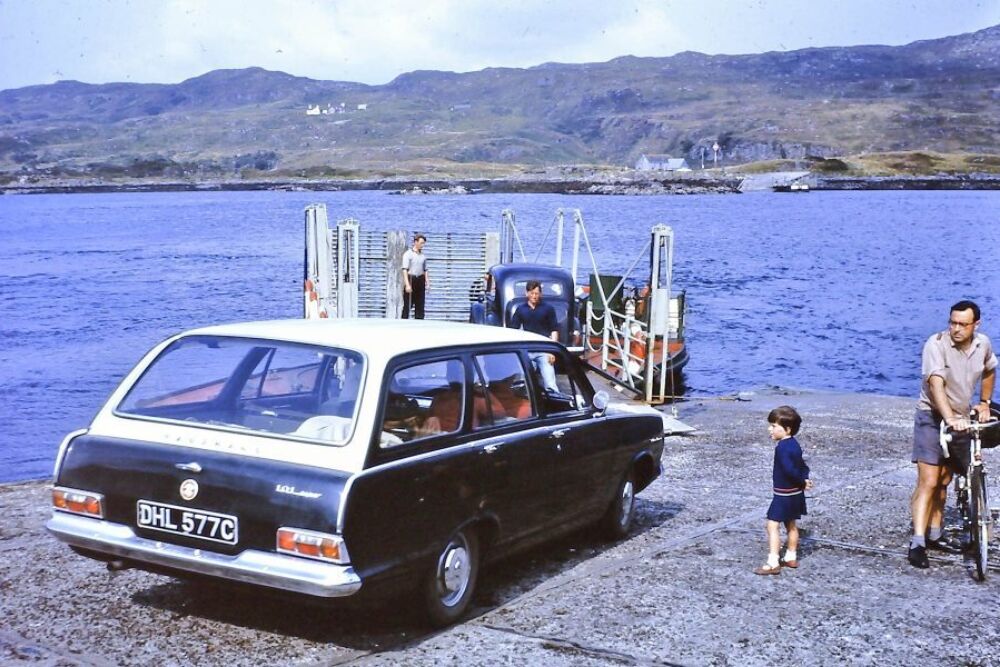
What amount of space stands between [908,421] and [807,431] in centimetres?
202

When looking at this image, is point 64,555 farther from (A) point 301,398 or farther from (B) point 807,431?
(B) point 807,431

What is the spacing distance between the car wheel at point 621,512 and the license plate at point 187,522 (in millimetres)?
3293

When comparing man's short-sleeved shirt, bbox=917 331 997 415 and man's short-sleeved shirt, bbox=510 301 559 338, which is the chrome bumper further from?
man's short-sleeved shirt, bbox=510 301 559 338

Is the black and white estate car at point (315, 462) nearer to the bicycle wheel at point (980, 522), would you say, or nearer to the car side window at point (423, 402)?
the car side window at point (423, 402)

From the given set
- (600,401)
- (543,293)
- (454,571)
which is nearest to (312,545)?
(454,571)

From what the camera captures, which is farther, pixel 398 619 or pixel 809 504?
pixel 809 504

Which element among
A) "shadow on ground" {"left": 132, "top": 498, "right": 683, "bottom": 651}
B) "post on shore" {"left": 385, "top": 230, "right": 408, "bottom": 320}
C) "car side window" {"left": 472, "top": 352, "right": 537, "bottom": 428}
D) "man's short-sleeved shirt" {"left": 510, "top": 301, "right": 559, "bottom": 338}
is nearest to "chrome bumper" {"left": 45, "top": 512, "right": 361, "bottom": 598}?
"shadow on ground" {"left": 132, "top": 498, "right": 683, "bottom": 651}

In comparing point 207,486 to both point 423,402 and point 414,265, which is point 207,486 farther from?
point 414,265

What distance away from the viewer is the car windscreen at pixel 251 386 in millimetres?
5832

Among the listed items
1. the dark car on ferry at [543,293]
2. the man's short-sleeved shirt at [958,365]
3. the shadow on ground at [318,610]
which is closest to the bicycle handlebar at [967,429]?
the man's short-sleeved shirt at [958,365]

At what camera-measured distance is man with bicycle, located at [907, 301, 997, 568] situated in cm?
730

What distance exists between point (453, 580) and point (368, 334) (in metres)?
1.43

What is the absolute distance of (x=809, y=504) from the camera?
970 centimetres

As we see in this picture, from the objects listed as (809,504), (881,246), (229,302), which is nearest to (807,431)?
(809,504)
